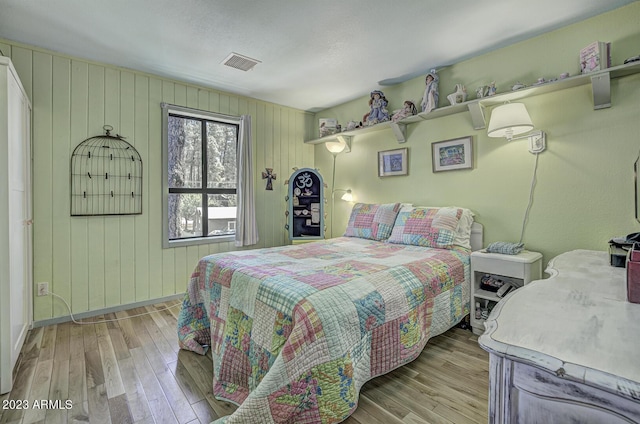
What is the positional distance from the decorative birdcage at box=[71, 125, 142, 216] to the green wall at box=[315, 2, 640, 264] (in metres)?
3.03

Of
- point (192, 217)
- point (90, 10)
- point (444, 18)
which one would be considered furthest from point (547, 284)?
point (192, 217)

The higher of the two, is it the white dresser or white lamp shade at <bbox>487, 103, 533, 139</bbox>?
white lamp shade at <bbox>487, 103, 533, 139</bbox>

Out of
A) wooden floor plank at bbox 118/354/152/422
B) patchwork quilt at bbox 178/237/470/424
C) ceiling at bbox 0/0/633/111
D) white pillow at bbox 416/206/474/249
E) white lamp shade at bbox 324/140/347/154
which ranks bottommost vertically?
wooden floor plank at bbox 118/354/152/422

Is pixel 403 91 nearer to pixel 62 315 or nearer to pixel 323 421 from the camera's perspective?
pixel 323 421

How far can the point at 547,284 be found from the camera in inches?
44.3

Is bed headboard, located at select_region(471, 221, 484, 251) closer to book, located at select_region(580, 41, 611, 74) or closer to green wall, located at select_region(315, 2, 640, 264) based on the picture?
green wall, located at select_region(315, 2, 640, 264)

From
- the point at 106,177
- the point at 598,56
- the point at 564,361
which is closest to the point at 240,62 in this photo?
the point at 106,177

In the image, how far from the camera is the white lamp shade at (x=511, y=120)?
2.22m

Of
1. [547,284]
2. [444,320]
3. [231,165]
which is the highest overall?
[231,165]

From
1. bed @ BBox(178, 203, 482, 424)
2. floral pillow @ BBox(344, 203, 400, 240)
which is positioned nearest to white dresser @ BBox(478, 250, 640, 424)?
bed @ BBox(178, 203, 482, 424)

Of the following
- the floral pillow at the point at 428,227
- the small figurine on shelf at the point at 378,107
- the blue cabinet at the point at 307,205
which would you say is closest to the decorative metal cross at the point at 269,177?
the blue cabinet at the point at 307,205

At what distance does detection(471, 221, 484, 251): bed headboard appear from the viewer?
275 cm

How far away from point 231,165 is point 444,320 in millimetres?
2988

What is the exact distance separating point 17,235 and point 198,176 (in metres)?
1.76
